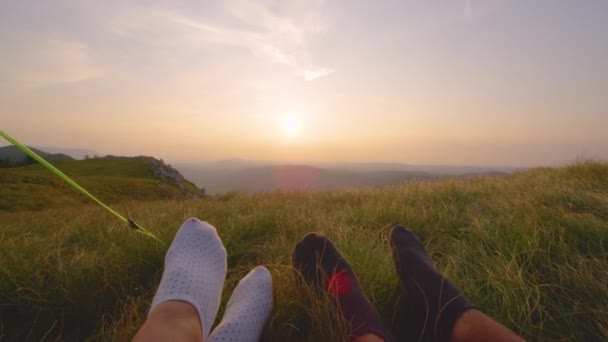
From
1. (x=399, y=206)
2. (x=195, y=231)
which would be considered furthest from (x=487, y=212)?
(x=195, y=231)

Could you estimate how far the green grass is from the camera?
4.70 feet

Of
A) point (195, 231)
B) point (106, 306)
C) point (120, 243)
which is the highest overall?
point (195, 231)

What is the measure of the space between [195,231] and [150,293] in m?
0.47

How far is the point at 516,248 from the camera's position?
6.26 ft

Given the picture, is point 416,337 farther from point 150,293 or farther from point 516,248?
Answer: point 150,293

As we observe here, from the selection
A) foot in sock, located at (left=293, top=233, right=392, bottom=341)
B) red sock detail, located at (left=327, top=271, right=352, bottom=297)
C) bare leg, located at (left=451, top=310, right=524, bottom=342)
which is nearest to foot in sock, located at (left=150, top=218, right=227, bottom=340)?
foot in sock, located at (left=293, top=233, right=392, bottom=341)

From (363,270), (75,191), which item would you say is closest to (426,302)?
(363,270)

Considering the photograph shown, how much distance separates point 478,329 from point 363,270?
2.04ft

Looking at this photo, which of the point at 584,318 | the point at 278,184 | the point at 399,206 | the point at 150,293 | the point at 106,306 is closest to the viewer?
the point at 584,318

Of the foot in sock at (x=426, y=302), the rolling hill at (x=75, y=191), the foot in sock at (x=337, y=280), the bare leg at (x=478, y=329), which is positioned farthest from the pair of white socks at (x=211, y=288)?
the rolling hill at (x=75, y=191)

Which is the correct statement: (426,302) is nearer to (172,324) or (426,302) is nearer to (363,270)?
(363,270)

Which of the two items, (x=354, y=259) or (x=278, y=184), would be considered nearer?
(x=354, y=259)

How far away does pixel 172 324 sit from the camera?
53.4 inches

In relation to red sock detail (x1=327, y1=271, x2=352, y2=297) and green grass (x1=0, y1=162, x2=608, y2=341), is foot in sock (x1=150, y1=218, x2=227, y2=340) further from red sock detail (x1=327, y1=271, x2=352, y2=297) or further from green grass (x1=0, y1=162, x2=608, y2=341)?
red sock detail (x1=327, y1=271, x2=352, y2=297)
